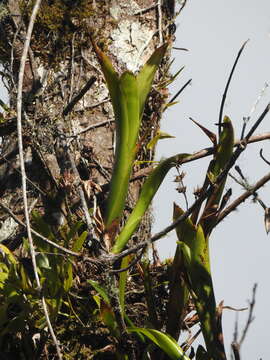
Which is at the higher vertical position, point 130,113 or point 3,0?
point 3,0

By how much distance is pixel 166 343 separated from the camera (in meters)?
1.53

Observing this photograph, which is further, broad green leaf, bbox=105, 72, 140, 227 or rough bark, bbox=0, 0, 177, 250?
rough bark, bbox=0, 0, 177, 250

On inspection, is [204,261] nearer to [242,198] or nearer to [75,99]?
[242,198]

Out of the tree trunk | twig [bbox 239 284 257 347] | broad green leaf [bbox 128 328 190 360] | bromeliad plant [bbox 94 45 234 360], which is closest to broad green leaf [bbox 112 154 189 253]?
bromeliad plant [bbox 94 45 234 360]

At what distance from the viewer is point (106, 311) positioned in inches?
60.1

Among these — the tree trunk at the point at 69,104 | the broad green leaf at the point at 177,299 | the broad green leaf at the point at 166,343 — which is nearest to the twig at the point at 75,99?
the tree trunk at the point at 69,104

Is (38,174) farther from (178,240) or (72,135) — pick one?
(178,240)

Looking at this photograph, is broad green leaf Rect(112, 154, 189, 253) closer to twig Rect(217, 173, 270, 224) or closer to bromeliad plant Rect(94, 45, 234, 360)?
bromeliad plant Rect(94, 45, 234, 360)

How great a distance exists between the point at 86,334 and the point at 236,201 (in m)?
0.58

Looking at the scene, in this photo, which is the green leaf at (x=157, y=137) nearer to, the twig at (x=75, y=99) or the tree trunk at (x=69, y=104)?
the tree trunk at (x=69, y=104)

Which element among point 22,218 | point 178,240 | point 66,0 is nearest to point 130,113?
point 178,240

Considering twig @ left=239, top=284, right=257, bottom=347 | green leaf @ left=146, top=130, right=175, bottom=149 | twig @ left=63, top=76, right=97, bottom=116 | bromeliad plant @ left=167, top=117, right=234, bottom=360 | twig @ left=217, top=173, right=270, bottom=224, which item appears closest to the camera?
twig @ left=239, top=284, right=257, bottom=347

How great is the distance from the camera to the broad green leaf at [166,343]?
4.99 feet

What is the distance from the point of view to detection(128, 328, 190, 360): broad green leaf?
1.52 meters
